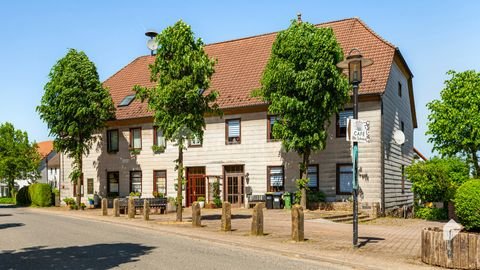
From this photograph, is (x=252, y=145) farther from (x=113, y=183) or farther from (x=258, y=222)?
(x=258, y=222)

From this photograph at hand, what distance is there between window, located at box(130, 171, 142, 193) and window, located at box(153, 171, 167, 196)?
1.35 m

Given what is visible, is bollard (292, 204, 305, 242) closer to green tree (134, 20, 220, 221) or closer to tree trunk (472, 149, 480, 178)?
green tree (134, 20, 220, 221)

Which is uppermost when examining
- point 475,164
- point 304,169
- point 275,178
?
point 475,164

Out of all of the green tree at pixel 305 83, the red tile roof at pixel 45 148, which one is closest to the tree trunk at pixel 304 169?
the green tree at pixel 305 83

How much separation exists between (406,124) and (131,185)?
18.1 m

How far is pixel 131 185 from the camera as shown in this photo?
33.4 m

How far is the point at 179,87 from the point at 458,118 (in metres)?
18.4

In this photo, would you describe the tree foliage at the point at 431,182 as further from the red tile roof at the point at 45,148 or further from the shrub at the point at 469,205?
the red tile roof at the point at 45,148

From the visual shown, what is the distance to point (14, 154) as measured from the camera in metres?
57.6

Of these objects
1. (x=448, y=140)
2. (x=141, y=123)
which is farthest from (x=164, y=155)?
(x=448, y=140)

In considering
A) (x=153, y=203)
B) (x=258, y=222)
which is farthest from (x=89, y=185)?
(x=258, y=222)

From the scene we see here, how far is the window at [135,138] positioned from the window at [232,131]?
6.89 meters

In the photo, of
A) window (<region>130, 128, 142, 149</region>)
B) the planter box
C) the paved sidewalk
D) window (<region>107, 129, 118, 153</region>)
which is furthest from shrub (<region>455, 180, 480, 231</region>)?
window (<region>107, 129, 118, 153</region>)

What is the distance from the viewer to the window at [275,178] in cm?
2712
